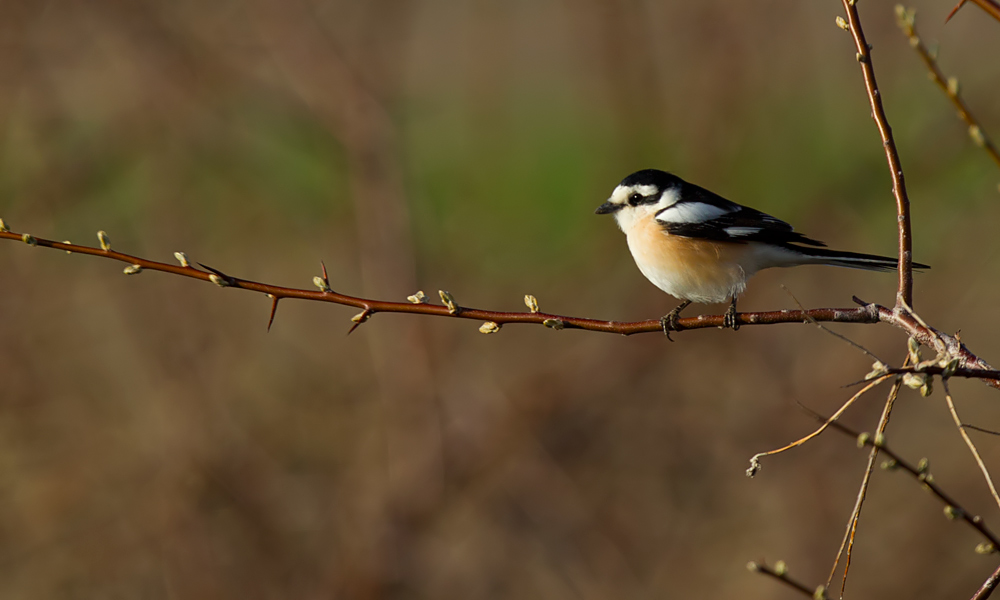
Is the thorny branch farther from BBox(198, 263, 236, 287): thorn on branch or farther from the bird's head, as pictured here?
the bird's head

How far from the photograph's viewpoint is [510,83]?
32.9 ft

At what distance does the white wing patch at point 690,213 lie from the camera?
13.4ft

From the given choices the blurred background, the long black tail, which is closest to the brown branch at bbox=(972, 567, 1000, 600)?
the long black tail

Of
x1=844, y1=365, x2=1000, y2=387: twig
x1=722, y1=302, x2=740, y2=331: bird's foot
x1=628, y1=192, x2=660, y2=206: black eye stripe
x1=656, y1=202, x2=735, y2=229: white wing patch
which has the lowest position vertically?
x1=844, y1=365, x2=1000, y2=387: twig

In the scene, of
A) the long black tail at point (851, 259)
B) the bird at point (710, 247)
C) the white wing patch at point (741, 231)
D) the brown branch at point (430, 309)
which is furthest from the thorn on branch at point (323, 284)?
the white wing patch at point (741, 231)

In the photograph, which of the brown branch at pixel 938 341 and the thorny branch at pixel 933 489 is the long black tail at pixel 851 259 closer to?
the brown branch at pixel 938 341

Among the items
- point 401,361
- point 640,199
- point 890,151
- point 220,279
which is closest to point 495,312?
point 220,279

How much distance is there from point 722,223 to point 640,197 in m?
0.51

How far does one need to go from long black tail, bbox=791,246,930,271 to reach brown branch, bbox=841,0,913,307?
749mm

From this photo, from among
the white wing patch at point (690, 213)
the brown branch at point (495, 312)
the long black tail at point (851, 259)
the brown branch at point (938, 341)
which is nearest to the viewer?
the brown branch at point (938, 341)

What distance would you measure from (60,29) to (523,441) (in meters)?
4.79

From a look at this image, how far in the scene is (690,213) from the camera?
4.11 meters

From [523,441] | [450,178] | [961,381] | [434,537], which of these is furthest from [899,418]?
[450,178]

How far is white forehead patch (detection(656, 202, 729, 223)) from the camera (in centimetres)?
407
